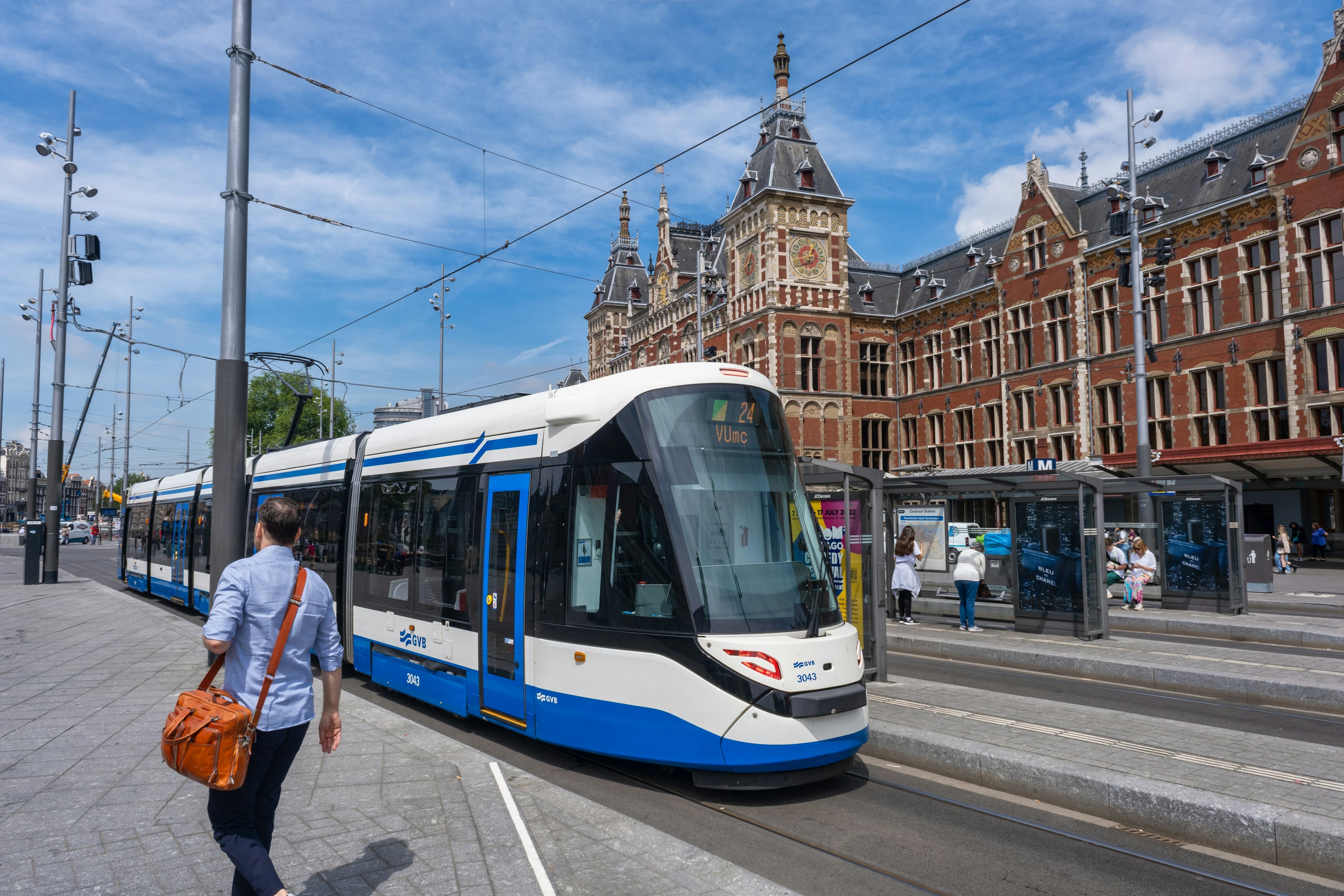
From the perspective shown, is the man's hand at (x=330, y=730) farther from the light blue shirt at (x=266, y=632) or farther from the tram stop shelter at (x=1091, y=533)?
the tram stop shelter at (x=1091, y=533)

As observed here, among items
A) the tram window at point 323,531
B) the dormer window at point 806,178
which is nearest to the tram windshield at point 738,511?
the tram window at point 323,531

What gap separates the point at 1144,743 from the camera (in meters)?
7.07

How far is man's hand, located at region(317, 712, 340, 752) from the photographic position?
3.95 m

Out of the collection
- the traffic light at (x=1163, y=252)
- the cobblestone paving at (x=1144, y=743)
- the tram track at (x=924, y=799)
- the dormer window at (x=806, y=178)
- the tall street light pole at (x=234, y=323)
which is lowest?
the tram track at (x=924, y=799)

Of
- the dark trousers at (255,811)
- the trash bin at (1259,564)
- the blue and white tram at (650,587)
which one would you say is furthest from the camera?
the trash bin at (1259,564)

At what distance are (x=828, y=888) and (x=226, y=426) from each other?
7.17 metres

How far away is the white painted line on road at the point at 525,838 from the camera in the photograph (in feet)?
14.1

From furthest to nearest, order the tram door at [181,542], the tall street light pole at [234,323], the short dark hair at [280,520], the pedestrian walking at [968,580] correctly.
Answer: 1. the tram door at [181,542]
2. the pedestrian walking at [968,580]
3. the tall street light pole at [234,323]
4. the short dark hair at [280,520]

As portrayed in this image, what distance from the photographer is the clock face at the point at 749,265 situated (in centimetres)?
4572

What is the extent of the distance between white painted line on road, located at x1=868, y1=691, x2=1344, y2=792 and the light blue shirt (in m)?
5.96

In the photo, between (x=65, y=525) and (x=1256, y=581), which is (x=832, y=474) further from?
(x=65, y=525)

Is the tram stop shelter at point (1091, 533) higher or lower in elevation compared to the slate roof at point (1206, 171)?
lower

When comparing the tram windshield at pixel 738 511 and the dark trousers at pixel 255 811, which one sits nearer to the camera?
the dark trousers at pixel 255 811

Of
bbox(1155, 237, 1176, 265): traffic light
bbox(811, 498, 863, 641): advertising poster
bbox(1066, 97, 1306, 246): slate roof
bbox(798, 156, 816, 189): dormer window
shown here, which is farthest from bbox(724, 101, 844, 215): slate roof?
bbox(811, 498, 863, 641): advertising poster
